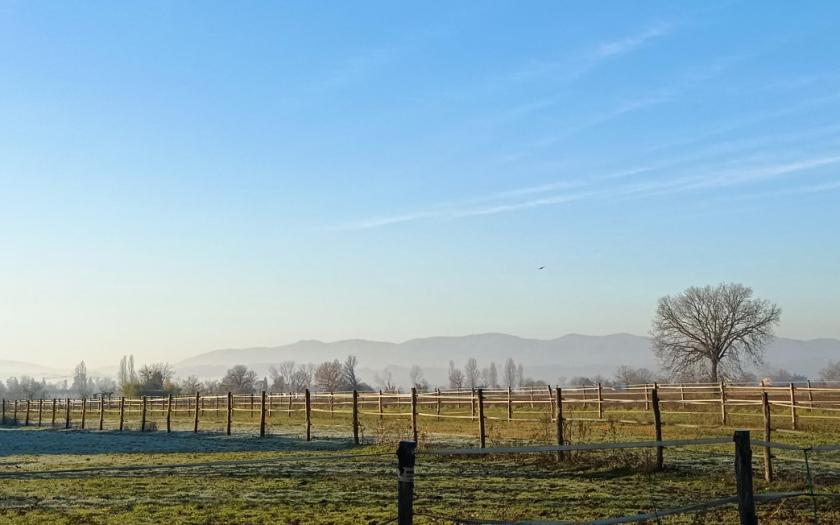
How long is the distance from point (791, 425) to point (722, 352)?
1775 inches

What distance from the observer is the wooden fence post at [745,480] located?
7371 mm

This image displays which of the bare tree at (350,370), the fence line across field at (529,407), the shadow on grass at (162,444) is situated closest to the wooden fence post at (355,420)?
the fence line across field at (529,407)

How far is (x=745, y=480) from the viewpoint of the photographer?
738 centimetres

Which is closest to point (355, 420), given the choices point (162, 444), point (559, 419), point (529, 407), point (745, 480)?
point (162, 444)

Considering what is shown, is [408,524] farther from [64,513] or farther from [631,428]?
[631,428]

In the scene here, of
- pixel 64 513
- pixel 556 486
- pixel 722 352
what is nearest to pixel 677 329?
pixel 722 352

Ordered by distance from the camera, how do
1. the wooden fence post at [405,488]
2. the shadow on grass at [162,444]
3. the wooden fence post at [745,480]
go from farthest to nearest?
the shadow on grass at [162,444]
the wooden fence post at [745,480]
the wooden fence post at [405,488]

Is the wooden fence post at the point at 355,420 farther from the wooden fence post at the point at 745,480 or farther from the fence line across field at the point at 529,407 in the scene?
the wooden fence post at the point at 745,480

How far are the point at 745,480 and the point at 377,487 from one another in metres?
7.85

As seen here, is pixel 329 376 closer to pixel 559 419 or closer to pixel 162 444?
pixel 162 444

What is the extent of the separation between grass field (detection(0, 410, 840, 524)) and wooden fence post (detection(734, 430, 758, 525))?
8.37 feet

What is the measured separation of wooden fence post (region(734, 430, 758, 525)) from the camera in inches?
290

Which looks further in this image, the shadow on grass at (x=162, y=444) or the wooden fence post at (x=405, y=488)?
the shadow on grass at (x=162, y=444)

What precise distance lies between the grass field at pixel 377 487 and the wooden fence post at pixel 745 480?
8.37ft
